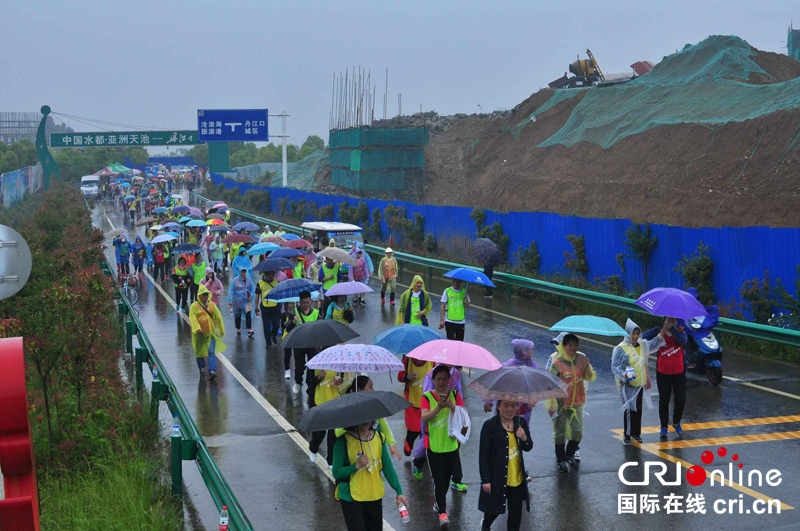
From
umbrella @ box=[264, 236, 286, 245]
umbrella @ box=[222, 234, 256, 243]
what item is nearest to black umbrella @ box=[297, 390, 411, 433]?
umbrella @ box=[264, 236, 286, 245]

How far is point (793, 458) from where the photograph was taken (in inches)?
393

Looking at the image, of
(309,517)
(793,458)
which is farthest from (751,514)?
(309,517)

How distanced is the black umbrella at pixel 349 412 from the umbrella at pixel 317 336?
388cm

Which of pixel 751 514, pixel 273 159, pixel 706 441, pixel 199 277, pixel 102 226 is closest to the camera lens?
pixel 751 514

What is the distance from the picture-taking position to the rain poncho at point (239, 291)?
60.5 feet

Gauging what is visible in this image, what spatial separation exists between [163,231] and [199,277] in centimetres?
871

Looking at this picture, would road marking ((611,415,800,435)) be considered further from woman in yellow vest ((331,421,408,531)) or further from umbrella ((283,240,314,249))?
umbrella ((283,240,314,249))

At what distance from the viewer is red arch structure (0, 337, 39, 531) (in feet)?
14.4

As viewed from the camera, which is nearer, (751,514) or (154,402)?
(751,514)

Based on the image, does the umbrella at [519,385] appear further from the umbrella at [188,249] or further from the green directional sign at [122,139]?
the green directional sign at [122,139]

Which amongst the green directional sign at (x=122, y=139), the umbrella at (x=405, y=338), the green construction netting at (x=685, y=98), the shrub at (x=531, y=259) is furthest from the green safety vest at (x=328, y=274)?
the green directional sign at (x=122, y=139)

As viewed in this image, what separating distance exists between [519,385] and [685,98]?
44.2 meters

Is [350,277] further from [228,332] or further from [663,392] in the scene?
[663,392]

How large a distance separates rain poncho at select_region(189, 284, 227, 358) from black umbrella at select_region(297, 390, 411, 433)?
8.03m
